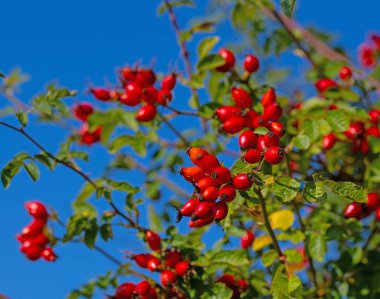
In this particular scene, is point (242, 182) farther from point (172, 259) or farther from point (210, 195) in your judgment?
point (172, 259)

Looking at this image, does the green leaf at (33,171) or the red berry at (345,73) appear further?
the red berry at (345,73)

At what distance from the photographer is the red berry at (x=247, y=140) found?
6.62 ft

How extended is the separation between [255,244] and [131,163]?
6.52 ft

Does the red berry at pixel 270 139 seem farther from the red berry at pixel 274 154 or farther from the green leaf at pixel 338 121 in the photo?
the green leaf at pixel 338 121

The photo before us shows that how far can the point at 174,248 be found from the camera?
8.79ft

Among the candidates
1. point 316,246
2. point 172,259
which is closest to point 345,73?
point 316,246

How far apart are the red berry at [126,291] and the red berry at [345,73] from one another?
1.79 meters

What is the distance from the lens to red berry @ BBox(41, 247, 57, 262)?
294 centimetres

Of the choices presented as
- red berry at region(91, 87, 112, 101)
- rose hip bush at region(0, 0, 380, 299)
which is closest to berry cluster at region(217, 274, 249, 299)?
rose hip bush at region(0, 0, 380, 299)

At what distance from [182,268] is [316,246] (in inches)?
23.1

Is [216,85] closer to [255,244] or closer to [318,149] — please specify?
[318,149]

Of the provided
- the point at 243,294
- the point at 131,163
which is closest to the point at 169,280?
the point at 243,294

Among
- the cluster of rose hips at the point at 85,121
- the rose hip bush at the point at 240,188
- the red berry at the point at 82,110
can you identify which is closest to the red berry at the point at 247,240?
the rose hip bush at the point at 240,188

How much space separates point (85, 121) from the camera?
419 cm
